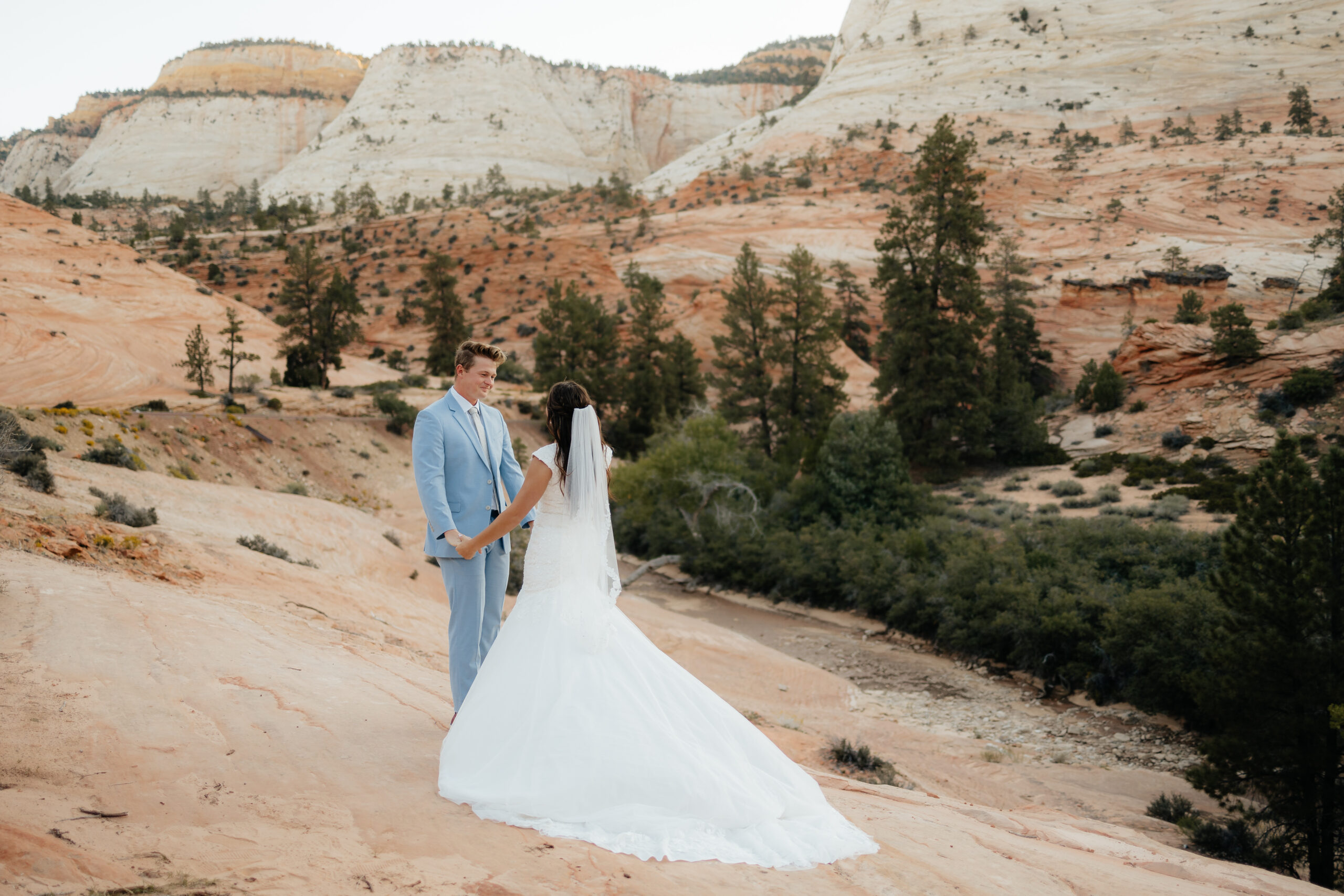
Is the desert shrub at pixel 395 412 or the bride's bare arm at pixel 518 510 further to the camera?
the desert shrub at pixel 395 412

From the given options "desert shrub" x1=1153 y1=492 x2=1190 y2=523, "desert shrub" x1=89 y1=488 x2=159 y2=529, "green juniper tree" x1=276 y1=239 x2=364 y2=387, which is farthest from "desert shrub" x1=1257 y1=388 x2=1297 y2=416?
"green juniper tree" x1=276 y1=239 x2=364 y2=387

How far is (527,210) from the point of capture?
6103cm

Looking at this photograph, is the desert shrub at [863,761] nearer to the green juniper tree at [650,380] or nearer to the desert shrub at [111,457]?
the desert shrub at [111,457]

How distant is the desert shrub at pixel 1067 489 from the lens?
76.7ft

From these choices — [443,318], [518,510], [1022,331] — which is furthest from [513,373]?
[518,510]

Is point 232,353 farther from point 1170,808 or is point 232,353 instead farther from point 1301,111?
point 1301,111

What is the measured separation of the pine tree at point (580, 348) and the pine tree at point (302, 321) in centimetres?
964

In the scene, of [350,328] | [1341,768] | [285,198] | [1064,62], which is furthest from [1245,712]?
[285,198]

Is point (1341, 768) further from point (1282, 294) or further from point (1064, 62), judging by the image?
point (1064, 62)

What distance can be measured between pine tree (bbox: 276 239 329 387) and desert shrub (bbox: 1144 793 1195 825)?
32.1m

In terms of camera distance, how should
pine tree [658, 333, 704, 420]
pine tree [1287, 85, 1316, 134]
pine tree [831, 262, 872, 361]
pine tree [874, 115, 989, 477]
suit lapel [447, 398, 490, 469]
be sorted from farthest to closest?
pine tree [1287, 85, 1316, 134] < pine tree [831, 262, 872, 361] < pine tree [658, 333, 704, 420] < pine tree [874, 115, 989, 477] < suit lapel [447, 398, 490, 469]

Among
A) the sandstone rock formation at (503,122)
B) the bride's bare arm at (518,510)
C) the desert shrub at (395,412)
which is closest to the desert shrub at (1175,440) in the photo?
the desert shrub at (395,412)

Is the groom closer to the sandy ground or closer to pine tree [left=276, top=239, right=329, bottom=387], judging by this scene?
the sandy ground

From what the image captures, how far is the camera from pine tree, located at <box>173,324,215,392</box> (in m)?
27.6
